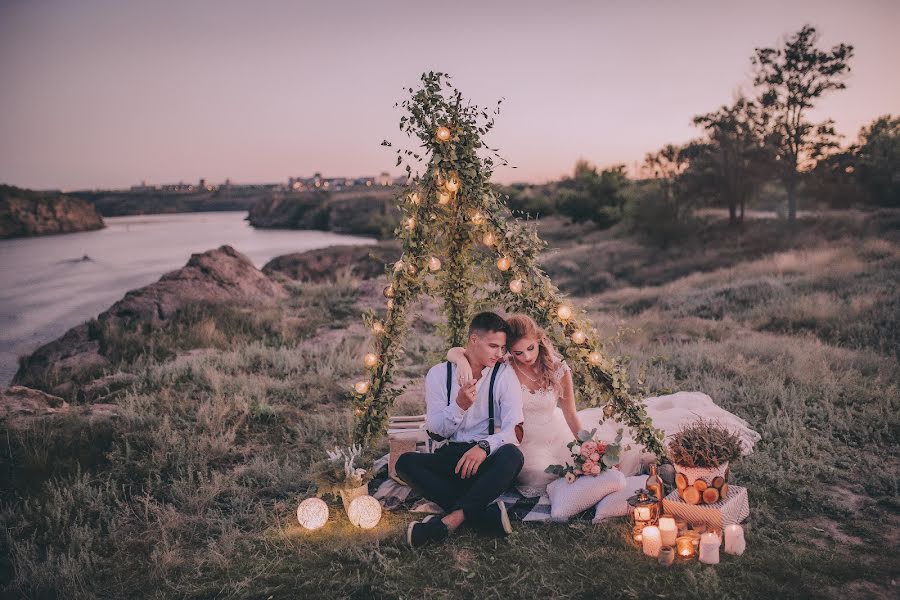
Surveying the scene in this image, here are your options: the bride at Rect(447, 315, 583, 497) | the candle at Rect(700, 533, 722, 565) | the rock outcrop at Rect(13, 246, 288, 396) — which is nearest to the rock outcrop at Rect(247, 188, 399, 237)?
the rock outcrop at Rect(13, 246, 288, 396)

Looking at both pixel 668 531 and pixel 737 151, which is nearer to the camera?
pixel 668 531

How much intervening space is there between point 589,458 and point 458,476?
3.83ft

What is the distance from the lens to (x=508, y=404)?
4785 millimetres

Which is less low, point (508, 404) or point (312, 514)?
point (508, 404)

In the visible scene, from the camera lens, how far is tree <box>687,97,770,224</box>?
2814cm

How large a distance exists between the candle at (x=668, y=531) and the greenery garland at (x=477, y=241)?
1.00m

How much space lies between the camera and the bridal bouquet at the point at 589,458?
4.71 meters

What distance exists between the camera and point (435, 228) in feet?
17.6

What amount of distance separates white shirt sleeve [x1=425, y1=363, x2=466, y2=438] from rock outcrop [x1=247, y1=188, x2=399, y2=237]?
65926mm

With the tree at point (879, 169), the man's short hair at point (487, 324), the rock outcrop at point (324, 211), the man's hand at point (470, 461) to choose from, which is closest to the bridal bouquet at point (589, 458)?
the man's hand at point (470, 461)

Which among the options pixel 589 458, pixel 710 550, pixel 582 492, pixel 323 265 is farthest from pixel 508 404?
pixel 323 265

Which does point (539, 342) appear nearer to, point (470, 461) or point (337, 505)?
point (470, 461)

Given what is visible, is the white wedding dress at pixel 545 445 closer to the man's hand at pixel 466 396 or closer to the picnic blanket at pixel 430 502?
the picnic blanket at pixel 430 502

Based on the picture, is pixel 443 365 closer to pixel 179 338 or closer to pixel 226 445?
pixel 226 445
